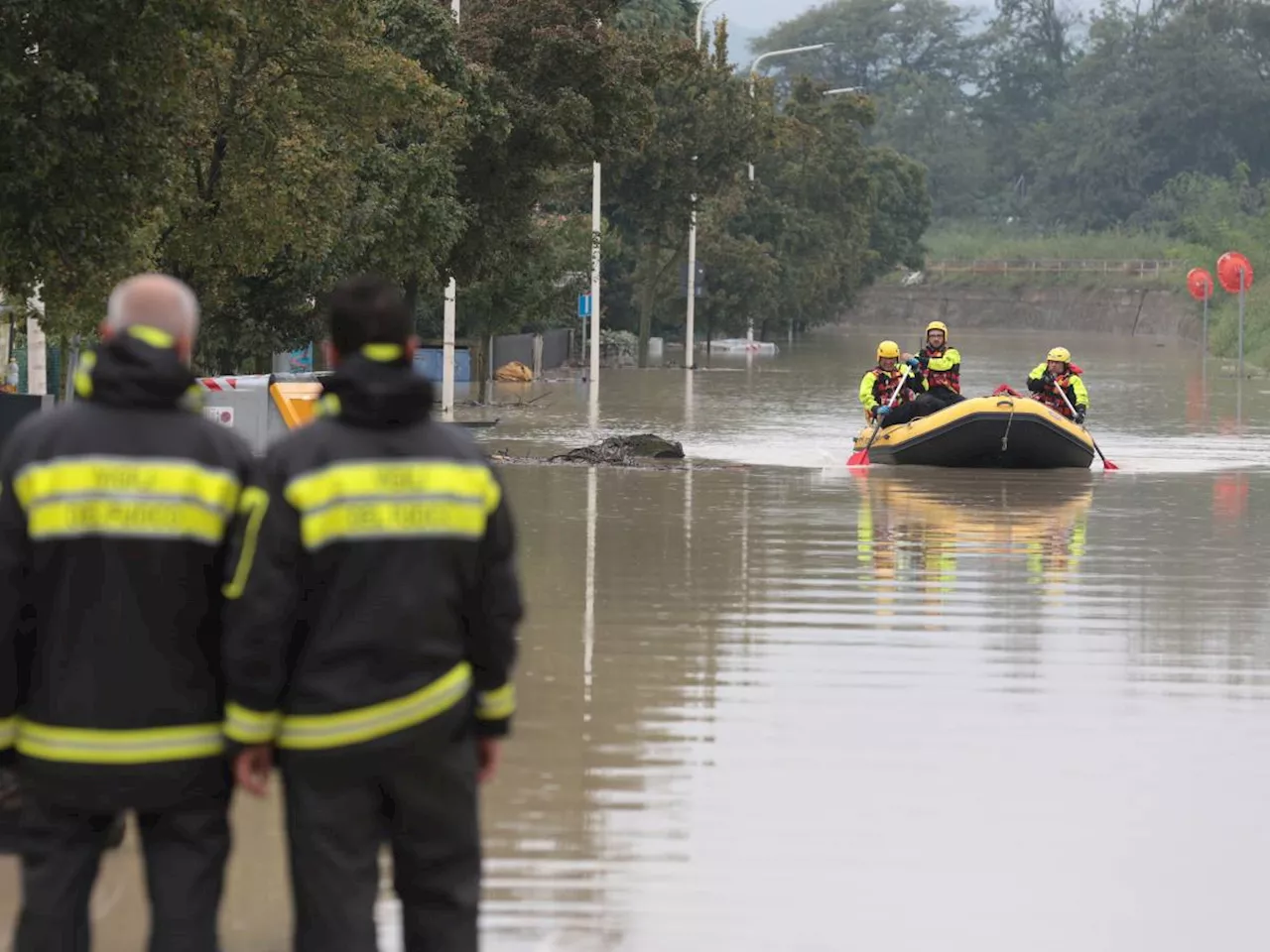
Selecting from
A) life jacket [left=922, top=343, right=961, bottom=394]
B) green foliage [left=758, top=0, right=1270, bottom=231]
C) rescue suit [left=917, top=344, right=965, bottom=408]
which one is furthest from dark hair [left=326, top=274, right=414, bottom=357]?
green foliage [left=758, top=0, right=1270, bottom=231]

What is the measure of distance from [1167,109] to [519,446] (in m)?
108

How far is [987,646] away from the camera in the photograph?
13.3m

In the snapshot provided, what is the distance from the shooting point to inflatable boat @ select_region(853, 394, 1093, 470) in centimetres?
2719

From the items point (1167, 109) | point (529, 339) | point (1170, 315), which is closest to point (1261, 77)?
point (1167, 109)

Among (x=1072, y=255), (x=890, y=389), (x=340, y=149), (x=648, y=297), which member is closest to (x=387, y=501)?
(x=340, y=149)

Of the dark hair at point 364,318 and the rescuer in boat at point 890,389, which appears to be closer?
the dark hair at point 364,318

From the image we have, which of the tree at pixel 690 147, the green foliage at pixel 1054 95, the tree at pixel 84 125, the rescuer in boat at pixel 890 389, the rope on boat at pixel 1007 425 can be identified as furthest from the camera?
the green foliage at pixel 1054 95

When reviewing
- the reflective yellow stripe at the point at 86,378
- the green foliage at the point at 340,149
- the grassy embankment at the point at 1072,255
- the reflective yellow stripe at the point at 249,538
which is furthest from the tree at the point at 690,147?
the reflective yellow stripe at the point at 249,538

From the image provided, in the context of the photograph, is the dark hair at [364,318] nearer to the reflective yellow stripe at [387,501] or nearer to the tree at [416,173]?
the reflective yellow stripe at [387,501]

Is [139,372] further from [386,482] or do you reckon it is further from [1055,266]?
[1055,266]

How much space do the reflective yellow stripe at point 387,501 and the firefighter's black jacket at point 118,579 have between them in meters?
0.29

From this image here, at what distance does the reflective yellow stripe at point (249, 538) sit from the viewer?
229 inches

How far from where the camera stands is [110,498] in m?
5.87

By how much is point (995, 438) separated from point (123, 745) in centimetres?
2209
